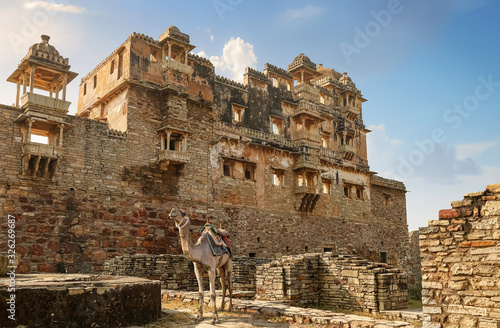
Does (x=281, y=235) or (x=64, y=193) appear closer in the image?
(x=64, y=193)

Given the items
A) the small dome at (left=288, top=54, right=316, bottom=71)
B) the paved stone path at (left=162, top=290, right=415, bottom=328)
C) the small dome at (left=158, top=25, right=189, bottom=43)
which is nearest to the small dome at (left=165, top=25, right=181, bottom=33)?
the small dome at (left=158, top=25, right=189, bottom=43)

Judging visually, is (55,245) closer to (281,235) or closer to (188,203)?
(188,203)

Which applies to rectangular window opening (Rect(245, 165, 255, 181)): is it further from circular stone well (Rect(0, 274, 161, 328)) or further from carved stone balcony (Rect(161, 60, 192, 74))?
circular stone well (Rect(0, 274, 161, 328))

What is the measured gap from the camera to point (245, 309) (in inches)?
370

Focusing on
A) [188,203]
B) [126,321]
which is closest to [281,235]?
[188,203]

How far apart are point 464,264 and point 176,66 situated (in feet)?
49.8

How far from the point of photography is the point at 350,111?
2947cm

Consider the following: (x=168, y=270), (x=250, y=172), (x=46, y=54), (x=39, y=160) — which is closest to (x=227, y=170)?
(x=250, y=172)

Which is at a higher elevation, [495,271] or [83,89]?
[83,89]

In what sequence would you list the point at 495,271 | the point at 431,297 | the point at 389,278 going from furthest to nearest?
the point at 389,278, the point at 431,297, the point at 495,271

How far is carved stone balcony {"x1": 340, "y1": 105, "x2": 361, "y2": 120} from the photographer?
29375 millimetres

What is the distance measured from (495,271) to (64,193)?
1365 centimetres

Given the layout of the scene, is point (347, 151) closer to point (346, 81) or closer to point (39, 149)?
point (346, 81)

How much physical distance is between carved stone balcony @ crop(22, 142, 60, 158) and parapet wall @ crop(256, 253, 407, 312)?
8.11m
